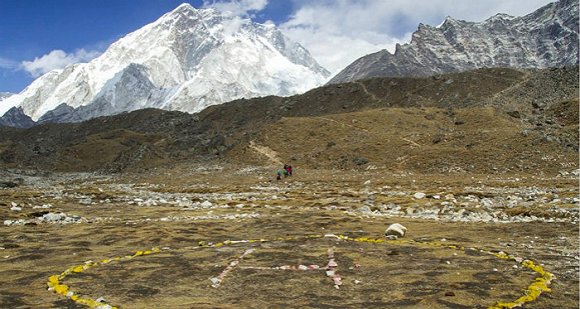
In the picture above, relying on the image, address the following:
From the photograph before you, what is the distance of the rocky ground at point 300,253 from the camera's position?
35.6 ft

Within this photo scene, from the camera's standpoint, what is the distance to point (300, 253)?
15562mm

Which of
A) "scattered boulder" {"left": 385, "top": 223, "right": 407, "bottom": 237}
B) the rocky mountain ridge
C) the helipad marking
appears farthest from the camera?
the rocky mountain ridge

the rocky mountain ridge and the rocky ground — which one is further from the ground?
the rocky mountain ridge

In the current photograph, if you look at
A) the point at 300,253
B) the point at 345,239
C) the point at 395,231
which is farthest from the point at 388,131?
the point at 300,253

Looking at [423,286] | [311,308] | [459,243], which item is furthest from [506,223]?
[311,308]

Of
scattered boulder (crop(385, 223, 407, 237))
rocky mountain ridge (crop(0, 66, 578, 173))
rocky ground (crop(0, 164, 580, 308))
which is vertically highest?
rocky mountain ridge (crop(0, 66, 578, 173))

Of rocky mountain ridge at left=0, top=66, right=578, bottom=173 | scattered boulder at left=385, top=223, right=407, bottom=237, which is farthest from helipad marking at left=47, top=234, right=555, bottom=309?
rocky mountain ridge at left=0, top=66, right=578, bottom=173

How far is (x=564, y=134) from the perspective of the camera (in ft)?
178

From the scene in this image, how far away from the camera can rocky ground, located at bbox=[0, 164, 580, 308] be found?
10.8 m

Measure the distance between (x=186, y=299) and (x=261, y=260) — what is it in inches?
160

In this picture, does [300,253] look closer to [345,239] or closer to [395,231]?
[345,239]

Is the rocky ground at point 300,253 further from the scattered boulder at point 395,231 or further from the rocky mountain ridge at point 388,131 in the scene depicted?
the rocky mountain ridge at point 388,131

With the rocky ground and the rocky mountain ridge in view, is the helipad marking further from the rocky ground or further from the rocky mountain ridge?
the rocky mountain ridge

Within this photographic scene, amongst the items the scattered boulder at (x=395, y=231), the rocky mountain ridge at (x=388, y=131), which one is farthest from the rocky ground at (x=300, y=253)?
the rocky mountain ridge at (x=388, y=131)
